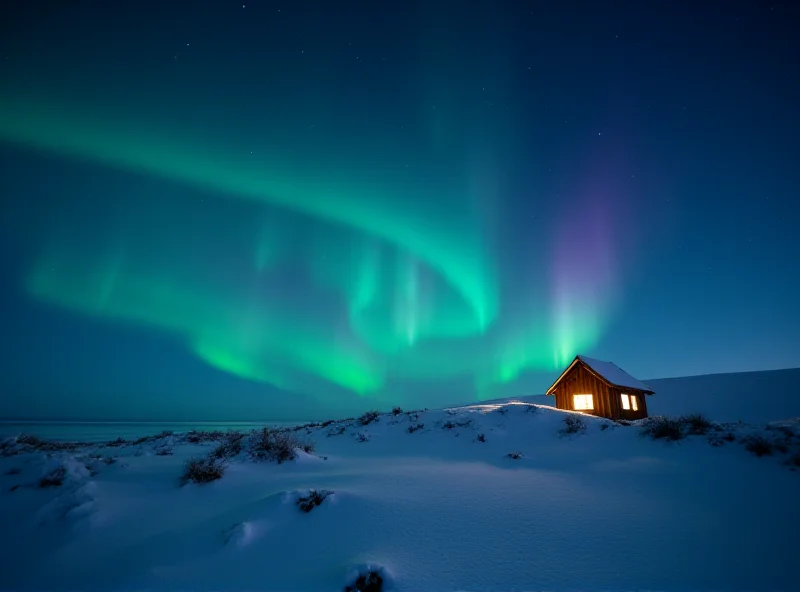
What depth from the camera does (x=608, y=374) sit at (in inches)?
1022

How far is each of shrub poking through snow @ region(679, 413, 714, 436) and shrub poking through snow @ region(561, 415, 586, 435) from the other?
125 inches

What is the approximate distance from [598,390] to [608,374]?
6.04 ft

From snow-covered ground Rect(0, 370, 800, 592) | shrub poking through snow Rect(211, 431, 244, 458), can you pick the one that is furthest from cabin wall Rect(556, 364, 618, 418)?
shrub poking through snow Rect(211, 431, 244, 458)

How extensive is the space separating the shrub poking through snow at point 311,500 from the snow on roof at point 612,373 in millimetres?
25683

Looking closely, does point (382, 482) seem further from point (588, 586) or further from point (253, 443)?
point (253, 443)

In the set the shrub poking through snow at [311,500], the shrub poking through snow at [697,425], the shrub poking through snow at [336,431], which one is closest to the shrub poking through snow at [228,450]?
the shrub poking through snow at [311,500]

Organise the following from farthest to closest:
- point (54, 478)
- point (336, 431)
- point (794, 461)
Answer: point (336, 431) → point (794, 461) → point (54, 478)

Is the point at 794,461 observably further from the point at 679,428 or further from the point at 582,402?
the point at 582,402

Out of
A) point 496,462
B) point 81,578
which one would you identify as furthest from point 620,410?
point 81,578

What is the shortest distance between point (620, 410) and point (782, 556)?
24.7 metres

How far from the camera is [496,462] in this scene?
9953 mm

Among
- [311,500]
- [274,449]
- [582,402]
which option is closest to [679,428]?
[311,500]

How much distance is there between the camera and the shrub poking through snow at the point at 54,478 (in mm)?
6493

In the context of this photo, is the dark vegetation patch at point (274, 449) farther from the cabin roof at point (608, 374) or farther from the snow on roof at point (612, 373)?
the snow on roof at point (612, 373)
